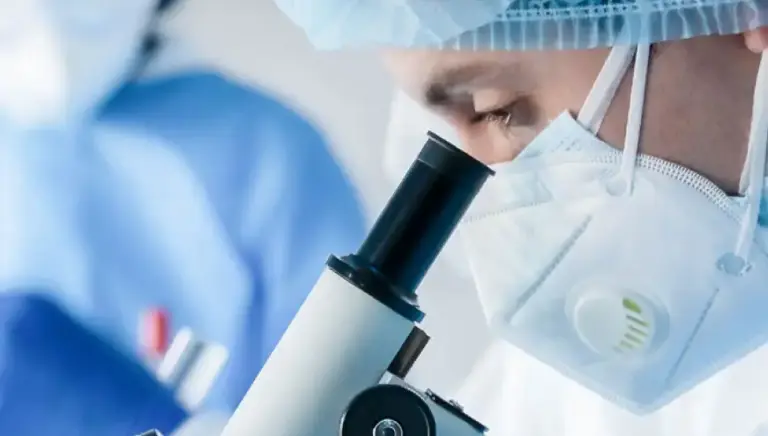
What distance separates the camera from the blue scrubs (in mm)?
1184

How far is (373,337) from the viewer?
54cm

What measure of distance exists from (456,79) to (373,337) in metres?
0.26

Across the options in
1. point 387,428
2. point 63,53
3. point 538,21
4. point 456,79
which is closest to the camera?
point 387,428

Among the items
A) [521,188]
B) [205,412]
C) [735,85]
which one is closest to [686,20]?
[735,85]

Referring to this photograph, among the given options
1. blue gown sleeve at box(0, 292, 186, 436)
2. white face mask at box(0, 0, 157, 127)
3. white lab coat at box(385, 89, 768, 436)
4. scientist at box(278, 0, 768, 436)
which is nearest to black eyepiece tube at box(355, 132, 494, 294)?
scientist at box(278, 0, 768, 436)

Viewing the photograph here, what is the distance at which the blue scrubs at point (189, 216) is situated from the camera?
1184 millimetres

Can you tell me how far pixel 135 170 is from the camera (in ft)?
3.98

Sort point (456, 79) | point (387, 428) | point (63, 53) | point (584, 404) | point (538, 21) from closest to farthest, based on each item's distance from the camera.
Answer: point (387, 428)
point (538, 21)
point (456, 79)
point (584, 404)
point (63, 53)

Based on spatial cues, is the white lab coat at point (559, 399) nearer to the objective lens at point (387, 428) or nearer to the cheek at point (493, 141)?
the cheek at point (493, 141)

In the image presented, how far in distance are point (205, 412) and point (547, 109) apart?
0.63 meters

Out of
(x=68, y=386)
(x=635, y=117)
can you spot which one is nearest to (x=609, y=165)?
(x=635, y=117)

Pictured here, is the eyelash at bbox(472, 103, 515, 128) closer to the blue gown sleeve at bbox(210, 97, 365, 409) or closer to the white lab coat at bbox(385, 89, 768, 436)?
the white lab coat at bbox(385, 89, 768, 436)

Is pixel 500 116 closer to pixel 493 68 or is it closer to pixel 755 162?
pixel 493 68

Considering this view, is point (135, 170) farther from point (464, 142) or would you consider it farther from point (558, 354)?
point (558, 354)
